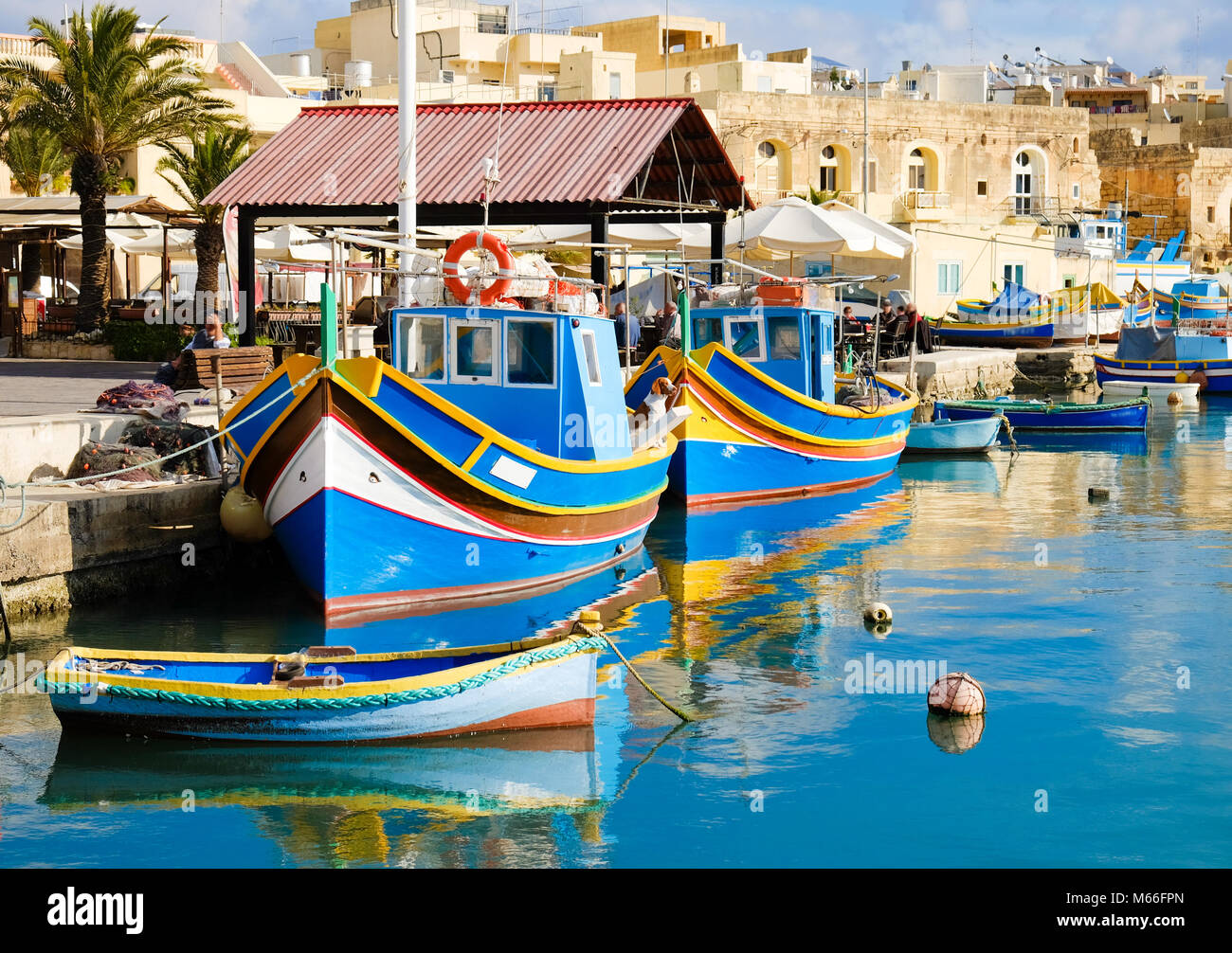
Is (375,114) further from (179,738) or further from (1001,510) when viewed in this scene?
(179,738)

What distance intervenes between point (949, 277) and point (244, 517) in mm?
35393

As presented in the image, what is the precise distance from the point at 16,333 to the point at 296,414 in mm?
16499

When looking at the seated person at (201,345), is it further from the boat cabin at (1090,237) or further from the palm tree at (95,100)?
the boat cabin at (1090,237)


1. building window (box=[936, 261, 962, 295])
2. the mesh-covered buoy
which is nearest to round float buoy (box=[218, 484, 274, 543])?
the mesh-covered buoy

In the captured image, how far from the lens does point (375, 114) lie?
23.8 meters

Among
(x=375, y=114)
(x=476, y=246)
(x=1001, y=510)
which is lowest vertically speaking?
(x=1001, y=510)

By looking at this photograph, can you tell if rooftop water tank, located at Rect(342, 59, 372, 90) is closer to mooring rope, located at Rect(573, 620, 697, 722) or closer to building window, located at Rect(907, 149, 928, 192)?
building window, located at Rect(907, 149, 928, 192)

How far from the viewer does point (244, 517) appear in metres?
13.9

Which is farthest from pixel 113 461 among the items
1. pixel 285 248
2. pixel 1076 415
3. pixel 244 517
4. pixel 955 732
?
pixel 1076 415

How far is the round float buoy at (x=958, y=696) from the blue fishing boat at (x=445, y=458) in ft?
14.8

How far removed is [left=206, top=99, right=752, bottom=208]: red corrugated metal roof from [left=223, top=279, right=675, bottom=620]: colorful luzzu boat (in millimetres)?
6217

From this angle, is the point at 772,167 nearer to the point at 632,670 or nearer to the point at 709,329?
the point at 709,329

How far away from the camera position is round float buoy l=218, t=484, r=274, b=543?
13844mm
